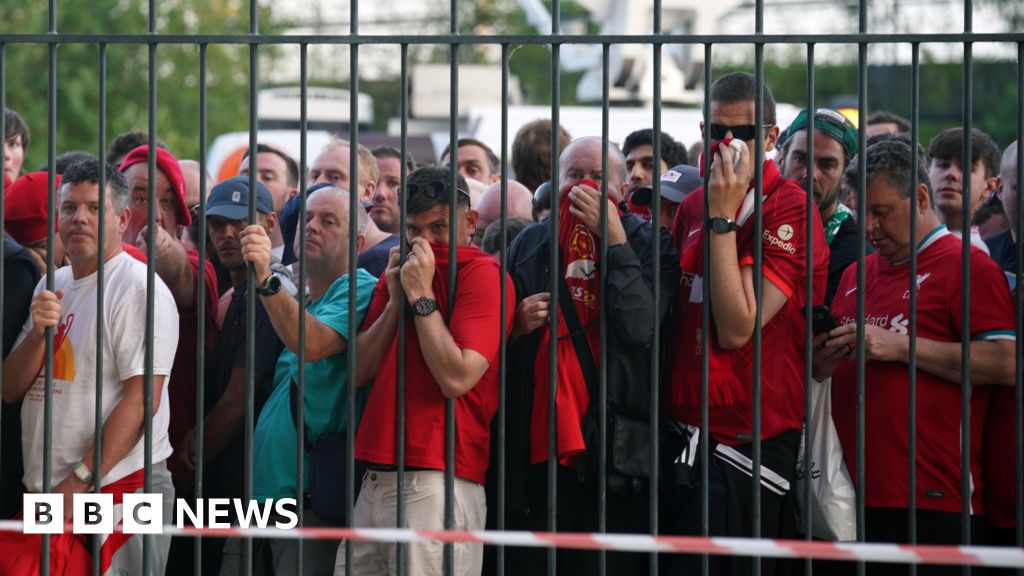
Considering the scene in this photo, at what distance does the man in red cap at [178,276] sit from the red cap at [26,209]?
1.21 feet

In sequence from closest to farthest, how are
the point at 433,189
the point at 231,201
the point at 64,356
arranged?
the point at 433,189 < the point at 64,356 < the point at 231,201

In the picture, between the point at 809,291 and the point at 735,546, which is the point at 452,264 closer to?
the point at 809,291

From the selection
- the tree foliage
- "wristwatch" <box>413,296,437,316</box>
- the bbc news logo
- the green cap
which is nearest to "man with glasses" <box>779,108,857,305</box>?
the green cap

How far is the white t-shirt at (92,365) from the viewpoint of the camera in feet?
15.6

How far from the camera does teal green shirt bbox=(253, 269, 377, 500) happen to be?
4812mm

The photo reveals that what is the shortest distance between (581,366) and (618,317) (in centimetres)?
30

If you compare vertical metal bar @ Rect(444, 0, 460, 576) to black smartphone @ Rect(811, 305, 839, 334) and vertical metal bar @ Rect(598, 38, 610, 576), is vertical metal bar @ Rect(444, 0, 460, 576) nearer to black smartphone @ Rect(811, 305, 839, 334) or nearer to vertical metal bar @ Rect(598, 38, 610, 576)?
vertical metal bar @ Rect(598, 38, 610, 576)

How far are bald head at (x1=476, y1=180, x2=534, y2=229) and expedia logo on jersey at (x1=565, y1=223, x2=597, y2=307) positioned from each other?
54.3 inches

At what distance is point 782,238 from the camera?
4449 millimetres

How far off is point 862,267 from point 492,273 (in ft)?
3.94

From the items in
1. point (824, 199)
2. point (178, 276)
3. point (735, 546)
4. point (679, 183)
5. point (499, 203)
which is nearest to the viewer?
point (735, 546)

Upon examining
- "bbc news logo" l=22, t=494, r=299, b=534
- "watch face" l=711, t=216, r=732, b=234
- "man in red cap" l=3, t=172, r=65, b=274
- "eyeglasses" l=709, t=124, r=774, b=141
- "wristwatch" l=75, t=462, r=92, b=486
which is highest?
"eyeglasses" l=709, t=124, r=774, b=141

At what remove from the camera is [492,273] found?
14.9 feet

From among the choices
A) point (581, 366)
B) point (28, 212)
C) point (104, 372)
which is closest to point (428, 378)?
point (581, 366)
